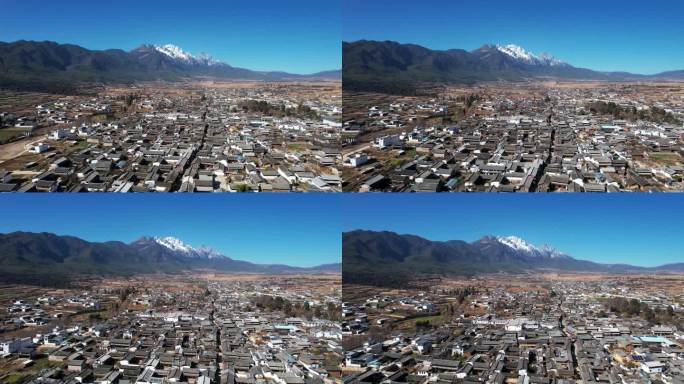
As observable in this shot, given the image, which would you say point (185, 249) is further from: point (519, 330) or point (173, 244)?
point (519, 330)

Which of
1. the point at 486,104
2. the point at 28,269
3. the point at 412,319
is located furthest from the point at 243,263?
the point at 486,104

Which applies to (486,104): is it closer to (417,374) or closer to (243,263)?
(417,374)

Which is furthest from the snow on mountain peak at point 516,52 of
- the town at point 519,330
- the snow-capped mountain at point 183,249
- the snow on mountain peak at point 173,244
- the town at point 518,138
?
the snow on mountain peak at point 173,244

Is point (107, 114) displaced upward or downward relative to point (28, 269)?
upward

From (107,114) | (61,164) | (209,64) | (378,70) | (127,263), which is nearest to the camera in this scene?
(61,164)

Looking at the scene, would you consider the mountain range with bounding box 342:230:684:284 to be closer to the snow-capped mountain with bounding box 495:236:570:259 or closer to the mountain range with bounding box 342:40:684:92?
→ the snow-capped mountain with bounding box 495:236:570:259

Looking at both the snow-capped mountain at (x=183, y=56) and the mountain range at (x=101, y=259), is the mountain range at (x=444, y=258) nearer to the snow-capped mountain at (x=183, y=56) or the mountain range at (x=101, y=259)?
the mountain range at (x=101, y=259)

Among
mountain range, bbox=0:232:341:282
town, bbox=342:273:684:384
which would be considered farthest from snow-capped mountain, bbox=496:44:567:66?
mountain range, bbox=0:232:341:282

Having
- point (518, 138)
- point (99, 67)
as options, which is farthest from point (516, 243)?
point (99, 67)
